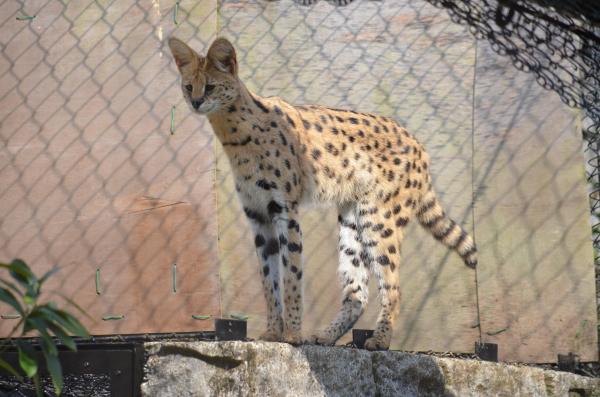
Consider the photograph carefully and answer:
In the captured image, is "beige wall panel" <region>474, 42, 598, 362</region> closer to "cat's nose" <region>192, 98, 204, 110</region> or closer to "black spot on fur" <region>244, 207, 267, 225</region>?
"black spot on fur" <region>244, 207, 267, 225</region>

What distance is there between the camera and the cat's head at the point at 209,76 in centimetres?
480

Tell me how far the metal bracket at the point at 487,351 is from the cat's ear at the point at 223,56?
212cm

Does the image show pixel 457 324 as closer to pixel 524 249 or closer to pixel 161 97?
pixel 524 249

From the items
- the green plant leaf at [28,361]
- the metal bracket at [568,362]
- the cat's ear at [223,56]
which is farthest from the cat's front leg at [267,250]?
the green plant leaf at [28,361]

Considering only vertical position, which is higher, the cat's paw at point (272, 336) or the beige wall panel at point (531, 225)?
the beige wall panel at point (531, 225)

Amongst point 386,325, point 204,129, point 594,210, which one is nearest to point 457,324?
point 386,325

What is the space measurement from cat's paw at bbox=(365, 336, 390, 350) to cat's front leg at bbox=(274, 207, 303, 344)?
514mm

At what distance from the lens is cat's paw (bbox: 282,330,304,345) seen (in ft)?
15.0

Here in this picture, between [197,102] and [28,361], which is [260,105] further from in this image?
[28,361]

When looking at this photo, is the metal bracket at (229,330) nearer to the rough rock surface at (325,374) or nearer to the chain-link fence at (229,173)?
the rough rock surface at (325,374)

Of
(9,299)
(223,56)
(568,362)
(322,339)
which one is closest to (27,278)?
(9,299)

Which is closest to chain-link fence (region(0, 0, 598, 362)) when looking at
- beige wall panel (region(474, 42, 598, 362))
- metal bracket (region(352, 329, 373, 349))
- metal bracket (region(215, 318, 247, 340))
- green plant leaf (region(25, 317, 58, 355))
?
beige wall panel (region(474, 42, 598, 362))

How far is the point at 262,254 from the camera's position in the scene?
16.7 feet

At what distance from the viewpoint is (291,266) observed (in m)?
4.83
